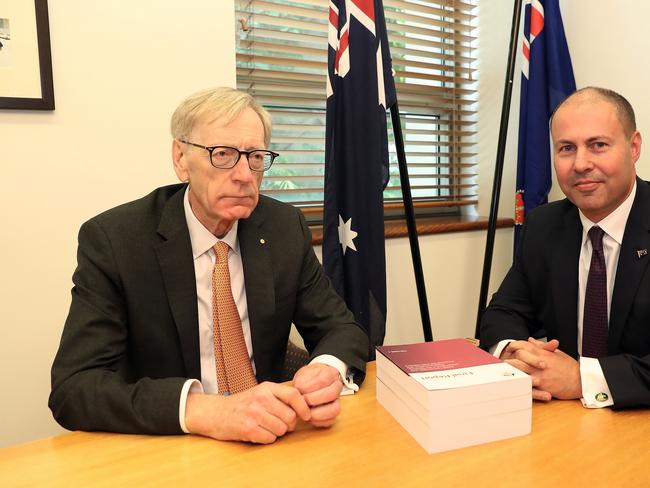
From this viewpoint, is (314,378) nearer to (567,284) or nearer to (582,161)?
(567,284)

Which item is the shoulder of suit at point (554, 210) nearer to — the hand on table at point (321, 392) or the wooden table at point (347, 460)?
the wooden table at point (347, 460)

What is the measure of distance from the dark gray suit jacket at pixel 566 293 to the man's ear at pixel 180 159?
994 mm

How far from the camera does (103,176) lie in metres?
1.94

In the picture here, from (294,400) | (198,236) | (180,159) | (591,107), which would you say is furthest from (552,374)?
(180,159)

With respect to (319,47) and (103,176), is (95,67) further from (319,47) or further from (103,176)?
(319,47)

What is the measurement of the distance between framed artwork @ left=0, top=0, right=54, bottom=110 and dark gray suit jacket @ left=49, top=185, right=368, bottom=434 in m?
0.63

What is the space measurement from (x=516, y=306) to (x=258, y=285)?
2.81ft

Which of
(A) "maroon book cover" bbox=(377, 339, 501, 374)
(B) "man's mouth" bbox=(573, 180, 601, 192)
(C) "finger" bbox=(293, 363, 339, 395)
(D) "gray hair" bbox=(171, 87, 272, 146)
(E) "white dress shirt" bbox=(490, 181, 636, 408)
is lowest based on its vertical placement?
(C) "finger" bbox=(293, 363, 339, 395)

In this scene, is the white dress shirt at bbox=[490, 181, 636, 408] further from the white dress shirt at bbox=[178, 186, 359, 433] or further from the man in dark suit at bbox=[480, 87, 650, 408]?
the white dress shirt at bbox=[178, 186, 359, 433]

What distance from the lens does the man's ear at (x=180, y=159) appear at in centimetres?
148

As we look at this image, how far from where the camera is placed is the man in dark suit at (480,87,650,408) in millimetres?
1493

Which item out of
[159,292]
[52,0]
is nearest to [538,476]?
[159,292]

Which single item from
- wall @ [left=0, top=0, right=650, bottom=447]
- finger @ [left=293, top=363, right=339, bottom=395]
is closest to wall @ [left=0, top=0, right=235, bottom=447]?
wall @ [left=0, top=0, right=650, bottom=447]

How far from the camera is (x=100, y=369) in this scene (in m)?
1.23
